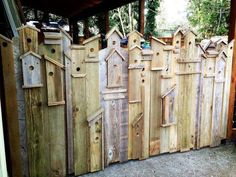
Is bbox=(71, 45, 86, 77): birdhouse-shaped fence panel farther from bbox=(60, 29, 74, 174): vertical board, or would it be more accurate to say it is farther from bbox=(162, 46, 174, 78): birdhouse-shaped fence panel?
bbox=(162, 46, 174, 78): birdhouse-shaped fence panel

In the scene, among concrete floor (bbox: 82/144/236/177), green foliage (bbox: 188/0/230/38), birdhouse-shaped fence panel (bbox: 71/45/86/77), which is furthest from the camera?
green foliage (bbox: 188/0/230/38)

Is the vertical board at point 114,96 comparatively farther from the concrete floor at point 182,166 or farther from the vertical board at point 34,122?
the vertical board at point 34,122

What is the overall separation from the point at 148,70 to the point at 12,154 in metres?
1.44

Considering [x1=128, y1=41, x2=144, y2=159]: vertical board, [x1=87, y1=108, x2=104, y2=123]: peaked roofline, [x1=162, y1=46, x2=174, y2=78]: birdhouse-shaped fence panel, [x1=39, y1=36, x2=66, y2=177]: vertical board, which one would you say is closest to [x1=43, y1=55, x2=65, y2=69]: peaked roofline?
[x1=39, y1=36, x2=66, y2=177]: vertical board

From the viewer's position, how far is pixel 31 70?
1835 millimetres

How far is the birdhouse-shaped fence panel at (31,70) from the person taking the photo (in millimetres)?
1804

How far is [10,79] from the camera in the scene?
177 cm

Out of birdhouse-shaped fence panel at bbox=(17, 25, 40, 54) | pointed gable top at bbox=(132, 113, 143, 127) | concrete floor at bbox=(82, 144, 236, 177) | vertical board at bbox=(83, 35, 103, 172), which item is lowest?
concrete floor at bbox=(82, 144, 236, 177)

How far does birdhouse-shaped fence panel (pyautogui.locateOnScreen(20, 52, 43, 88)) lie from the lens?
5.92 ft

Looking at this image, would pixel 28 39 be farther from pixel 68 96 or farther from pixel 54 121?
pixel 54 121

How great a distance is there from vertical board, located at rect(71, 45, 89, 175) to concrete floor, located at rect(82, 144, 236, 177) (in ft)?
0.56

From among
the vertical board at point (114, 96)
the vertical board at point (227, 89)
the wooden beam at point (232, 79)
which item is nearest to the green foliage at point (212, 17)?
the wooden beam at point (232, 79)

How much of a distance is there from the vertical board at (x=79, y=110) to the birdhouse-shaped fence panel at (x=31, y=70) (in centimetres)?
29

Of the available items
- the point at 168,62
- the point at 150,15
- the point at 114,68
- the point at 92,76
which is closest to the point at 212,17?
the point at 150,15
